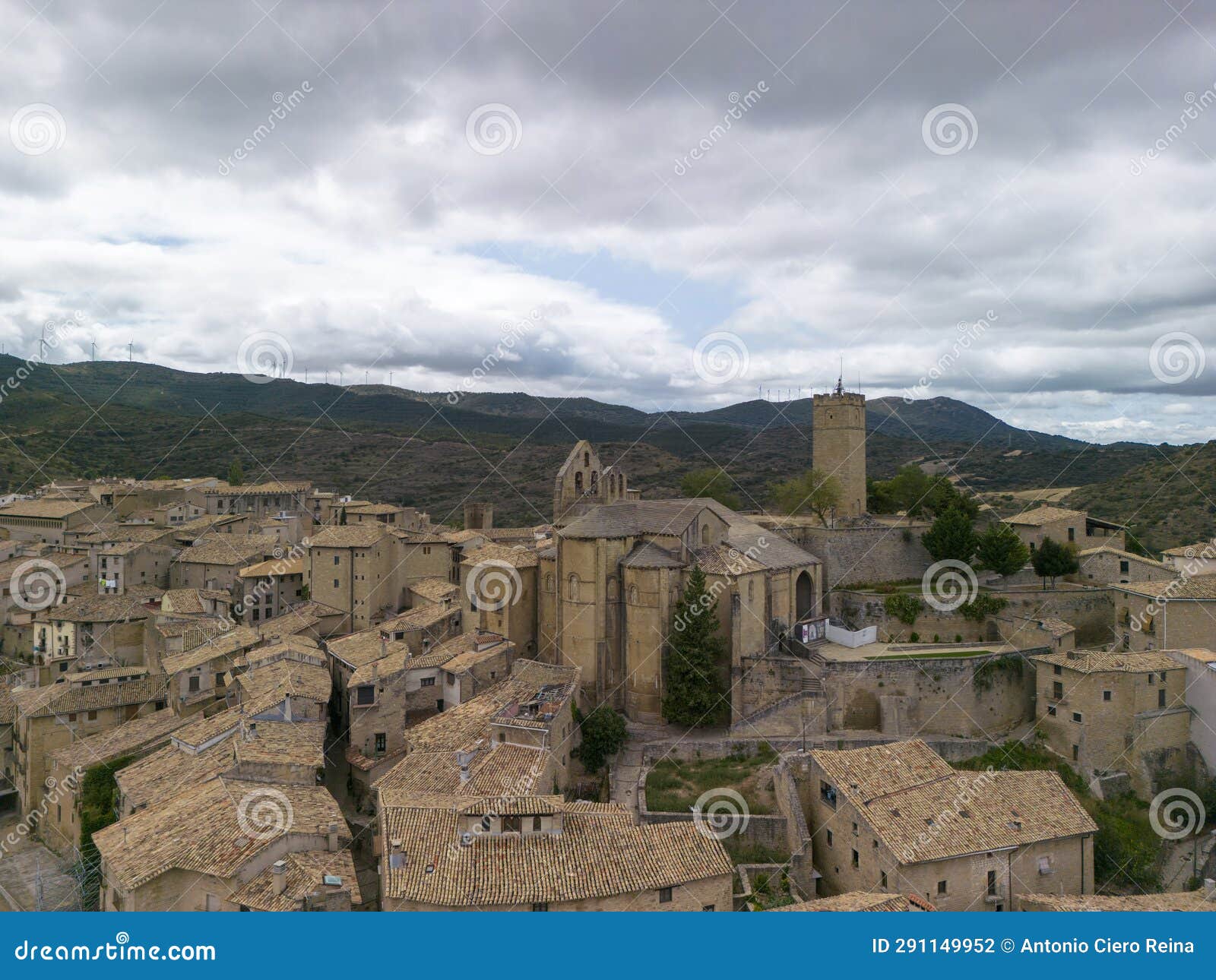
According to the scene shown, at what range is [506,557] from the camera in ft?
121

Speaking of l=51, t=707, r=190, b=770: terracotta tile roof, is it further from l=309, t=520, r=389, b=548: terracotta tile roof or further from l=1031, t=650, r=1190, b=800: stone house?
l=1031, t=650, r=1190, b=800: stone house

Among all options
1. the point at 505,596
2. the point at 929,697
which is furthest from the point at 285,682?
the point at 929,697

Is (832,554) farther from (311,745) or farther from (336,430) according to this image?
(336,430)

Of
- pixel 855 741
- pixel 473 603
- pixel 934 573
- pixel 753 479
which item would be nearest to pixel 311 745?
pixel 473 603

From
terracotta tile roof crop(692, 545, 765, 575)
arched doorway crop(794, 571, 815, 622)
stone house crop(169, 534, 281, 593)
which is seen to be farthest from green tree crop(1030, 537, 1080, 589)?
stone house crop(169, 534, 281, 593)

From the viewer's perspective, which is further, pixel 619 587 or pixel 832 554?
pixel 832 554

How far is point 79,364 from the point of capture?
171m

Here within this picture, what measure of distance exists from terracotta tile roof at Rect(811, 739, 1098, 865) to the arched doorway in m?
11.5

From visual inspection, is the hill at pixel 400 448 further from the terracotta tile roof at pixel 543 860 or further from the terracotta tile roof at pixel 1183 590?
the terracotta tile roof at pixel 543 860

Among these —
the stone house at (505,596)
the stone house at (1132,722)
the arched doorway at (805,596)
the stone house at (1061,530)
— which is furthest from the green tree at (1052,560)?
the stone house at (505,596)

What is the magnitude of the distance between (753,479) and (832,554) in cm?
5840

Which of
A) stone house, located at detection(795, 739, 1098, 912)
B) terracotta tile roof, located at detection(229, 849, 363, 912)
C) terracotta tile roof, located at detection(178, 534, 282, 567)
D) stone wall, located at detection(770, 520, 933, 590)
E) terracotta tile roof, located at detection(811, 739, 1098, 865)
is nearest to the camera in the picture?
terracotta tile roof, located at detection(229, 849, 363, 912)

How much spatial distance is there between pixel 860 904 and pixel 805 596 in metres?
20.5

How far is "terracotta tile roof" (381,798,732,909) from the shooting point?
1839cm
